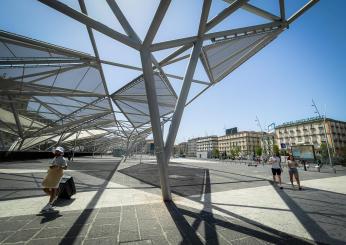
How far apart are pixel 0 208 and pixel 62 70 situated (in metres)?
11.0

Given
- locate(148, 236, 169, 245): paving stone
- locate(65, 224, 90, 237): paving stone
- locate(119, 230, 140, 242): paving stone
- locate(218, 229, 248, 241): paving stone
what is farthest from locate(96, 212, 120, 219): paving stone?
locate(218, 229, 248, 241): paving stone

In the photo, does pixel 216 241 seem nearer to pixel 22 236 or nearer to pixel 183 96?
pixel 22 236

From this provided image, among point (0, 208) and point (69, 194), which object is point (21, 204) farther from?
point (69, 194)

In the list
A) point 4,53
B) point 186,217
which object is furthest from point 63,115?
point 186,217

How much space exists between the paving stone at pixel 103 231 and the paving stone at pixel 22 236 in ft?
3.73

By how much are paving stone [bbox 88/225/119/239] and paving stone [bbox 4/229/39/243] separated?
1136 millimetres

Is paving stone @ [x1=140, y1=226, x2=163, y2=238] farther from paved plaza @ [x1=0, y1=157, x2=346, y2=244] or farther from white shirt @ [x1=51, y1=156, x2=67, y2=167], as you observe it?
white shirt @ [x1=51, y1=156, x2=67, y2=167]

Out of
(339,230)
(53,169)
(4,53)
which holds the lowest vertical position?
(339,230)

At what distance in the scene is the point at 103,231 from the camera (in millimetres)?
4117

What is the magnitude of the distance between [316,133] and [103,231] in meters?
115

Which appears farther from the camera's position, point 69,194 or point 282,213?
point 69,194

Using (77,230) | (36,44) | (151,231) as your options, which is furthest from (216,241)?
(36,44)

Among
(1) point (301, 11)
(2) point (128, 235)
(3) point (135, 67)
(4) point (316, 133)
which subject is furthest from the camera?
(4) point (316, 133)

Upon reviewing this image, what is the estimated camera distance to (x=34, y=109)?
2528cm
